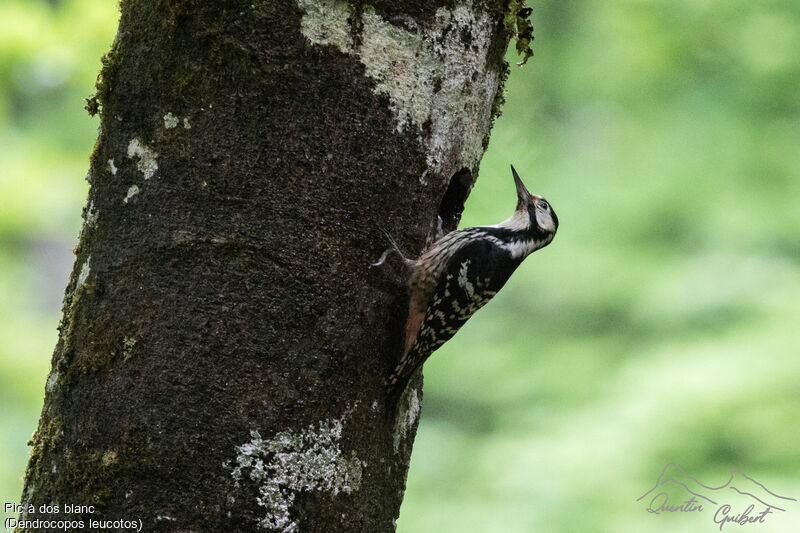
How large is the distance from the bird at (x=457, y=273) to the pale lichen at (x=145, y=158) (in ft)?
2.35

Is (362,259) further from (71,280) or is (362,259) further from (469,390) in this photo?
(469,390)

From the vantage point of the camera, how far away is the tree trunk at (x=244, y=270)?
2.18 meters

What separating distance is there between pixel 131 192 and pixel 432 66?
1013 mm

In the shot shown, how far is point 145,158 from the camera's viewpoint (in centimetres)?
241

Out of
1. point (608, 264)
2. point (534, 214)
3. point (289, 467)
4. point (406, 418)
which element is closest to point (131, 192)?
point (289, 467)

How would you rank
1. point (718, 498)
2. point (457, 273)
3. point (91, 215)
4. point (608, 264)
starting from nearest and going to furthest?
1. point (91, 215)
2. point (457, 273)
3. point (718, 498)
4. point (608, 264)

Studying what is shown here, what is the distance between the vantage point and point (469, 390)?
6699 mm

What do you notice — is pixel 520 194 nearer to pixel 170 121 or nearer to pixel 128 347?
pixel 170 121

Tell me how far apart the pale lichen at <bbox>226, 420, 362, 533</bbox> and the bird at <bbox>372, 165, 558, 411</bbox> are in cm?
32

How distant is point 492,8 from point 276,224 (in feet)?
3.68

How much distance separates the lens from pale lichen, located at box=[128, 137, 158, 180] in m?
2.40

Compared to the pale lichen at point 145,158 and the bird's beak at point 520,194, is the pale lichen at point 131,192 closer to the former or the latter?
the pale lichen at point 145,158

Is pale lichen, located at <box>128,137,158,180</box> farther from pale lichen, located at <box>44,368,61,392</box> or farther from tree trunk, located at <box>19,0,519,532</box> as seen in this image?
pale lichen, located at <box>44,368,61,392</box>

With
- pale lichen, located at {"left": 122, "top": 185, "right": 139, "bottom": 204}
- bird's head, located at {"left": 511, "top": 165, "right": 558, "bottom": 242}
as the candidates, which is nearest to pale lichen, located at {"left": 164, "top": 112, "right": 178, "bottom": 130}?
pale lichen, located at {"left": 122, "top": 185, "right": 139, "bottom": 204}
